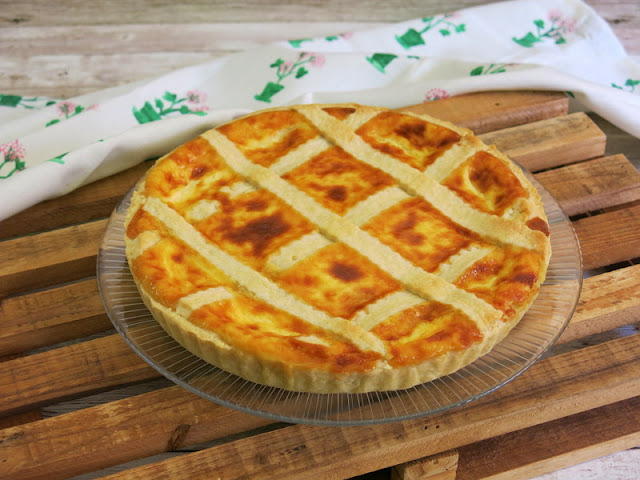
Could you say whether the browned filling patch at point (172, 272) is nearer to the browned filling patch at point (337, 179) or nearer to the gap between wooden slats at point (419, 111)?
the browned filling patch at point (337, 179)

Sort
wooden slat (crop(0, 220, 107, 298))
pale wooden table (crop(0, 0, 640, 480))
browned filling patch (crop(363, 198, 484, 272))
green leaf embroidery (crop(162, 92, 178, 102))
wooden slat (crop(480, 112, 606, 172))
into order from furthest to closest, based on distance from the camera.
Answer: pale wooden table (crop(0, 0, 640, 480)), green leaf embroidery (crop(162, 92, 178, 102)), wooden slat (crop(480, 112, 606, 172)), wooden slat (crop(0, 220, 107, 298)), browned filling patch (crop(363, 198, 484, 272))

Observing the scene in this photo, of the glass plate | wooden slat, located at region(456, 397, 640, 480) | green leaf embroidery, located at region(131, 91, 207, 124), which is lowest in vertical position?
wooden slat, located at region(456, 397, 640, 480)

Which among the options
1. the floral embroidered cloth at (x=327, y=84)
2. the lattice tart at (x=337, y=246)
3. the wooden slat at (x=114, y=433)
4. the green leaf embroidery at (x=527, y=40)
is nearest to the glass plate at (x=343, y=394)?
the lattice tart at (x=337, y=246)

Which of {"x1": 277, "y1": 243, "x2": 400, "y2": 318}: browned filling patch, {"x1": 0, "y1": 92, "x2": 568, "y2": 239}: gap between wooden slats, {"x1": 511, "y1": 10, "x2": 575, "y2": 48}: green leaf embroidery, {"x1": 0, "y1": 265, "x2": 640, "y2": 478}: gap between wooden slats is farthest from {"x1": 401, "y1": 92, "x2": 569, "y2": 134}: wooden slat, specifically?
{"x1": 277, "y1": 243, "x2": 400, "y2": 318}: browned filling patch

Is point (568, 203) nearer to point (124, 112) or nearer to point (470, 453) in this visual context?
point (470, 453)

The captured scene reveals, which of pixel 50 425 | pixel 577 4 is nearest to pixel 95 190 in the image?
pixel 50 425

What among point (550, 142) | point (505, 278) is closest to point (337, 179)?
point (505, 278)

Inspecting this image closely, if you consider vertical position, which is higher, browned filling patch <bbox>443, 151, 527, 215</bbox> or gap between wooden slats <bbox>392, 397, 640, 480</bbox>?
browned filling patch <bbox>443, 151, 527, 215</bbox>

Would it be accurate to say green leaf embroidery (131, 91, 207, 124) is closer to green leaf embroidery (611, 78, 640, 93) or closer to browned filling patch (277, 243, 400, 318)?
browned filling patch (277, 243, 400, 318)
